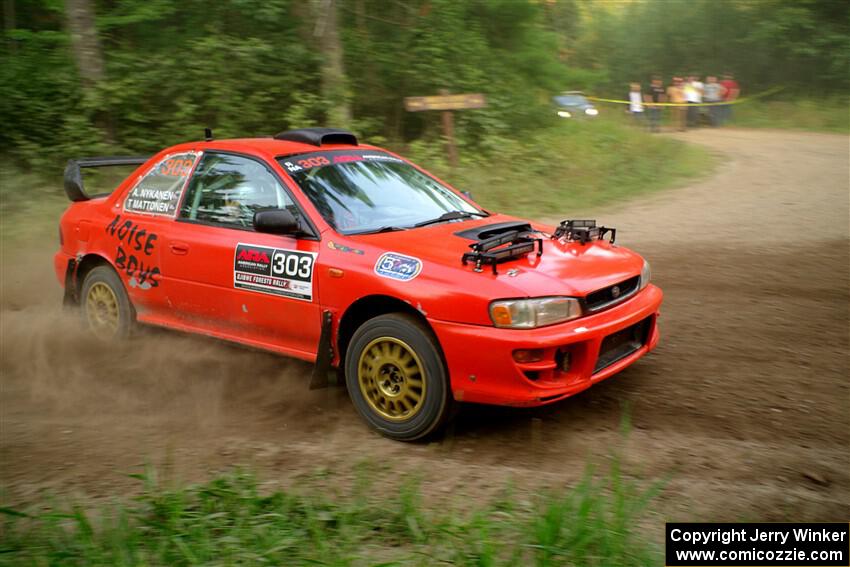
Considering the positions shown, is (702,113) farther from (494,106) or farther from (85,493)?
(85,493)

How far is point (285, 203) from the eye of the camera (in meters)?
5.28

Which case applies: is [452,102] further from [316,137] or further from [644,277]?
[644,277]

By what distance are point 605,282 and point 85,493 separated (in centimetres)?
309

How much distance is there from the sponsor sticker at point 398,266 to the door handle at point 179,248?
1739 mm

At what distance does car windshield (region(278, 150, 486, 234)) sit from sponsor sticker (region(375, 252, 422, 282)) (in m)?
0.44

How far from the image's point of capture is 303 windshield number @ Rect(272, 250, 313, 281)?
500 centimetres

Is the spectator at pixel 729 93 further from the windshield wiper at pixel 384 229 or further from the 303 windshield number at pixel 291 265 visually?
the 303 windshield number at pixel 291 265

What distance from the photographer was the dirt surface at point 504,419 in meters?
4.07

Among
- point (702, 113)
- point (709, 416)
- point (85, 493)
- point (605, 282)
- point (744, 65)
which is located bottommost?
point (85, 493)

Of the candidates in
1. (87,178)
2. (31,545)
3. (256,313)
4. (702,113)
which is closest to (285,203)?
(256,313)

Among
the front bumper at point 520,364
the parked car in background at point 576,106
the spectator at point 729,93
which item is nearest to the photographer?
the front bumper at point 520,364

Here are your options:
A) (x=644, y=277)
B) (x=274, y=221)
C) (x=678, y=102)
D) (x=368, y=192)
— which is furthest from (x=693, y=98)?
(x=274, y=221)

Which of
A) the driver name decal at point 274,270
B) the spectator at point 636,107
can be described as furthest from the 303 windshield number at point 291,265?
the spectator at point 636,107

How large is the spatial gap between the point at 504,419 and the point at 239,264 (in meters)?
2.04
